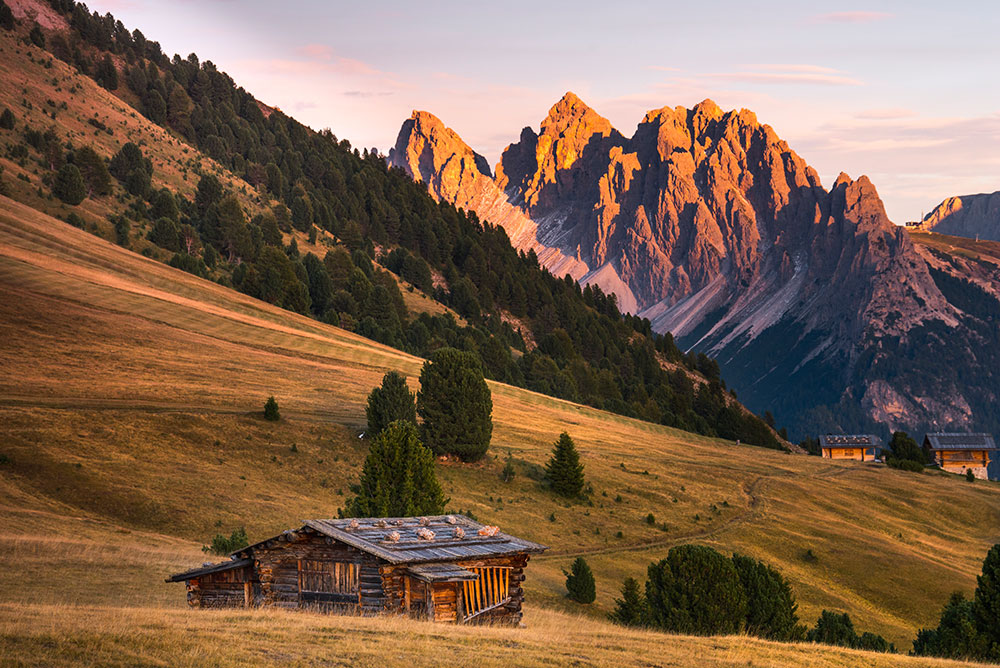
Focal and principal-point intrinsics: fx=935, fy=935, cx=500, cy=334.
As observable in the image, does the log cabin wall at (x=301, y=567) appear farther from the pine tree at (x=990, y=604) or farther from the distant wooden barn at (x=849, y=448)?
the distant wooden barn at (x=849, y=448)

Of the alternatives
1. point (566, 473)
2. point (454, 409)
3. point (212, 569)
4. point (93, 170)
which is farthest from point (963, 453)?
point (93, 170)

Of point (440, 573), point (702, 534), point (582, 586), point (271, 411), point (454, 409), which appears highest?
point (454, 409)

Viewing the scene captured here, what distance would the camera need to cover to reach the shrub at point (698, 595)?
4103 cm

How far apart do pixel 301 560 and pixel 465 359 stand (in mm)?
47836

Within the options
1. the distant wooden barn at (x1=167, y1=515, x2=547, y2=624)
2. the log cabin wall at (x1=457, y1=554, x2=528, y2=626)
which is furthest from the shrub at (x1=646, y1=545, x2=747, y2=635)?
the distant wooden barn at (x1=167, y1=515, x2=547, y2=624)

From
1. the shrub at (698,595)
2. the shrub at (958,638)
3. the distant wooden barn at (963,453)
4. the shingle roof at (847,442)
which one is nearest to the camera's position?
the shrub at (958,638)

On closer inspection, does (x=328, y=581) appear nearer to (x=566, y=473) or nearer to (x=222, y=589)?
(x=222, y=589)

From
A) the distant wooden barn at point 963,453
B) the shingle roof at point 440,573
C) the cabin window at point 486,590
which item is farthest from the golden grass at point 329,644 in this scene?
the distant wooden barn at point 963,453

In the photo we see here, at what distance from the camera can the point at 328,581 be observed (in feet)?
100

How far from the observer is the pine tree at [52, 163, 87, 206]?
5384 inches

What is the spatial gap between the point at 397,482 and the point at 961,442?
125 m

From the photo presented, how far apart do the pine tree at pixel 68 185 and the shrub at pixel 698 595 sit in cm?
12192

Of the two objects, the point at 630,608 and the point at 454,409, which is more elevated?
the point at 454,409

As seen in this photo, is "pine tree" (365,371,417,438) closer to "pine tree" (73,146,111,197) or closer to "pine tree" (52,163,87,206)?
"pine tree" (52,163,87,206)
